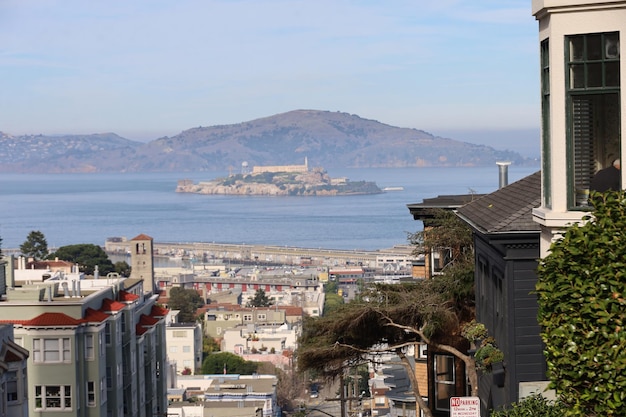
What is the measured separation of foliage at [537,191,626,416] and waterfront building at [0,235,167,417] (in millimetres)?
22632

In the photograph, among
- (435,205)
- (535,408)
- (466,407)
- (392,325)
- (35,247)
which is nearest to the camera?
(535,408)

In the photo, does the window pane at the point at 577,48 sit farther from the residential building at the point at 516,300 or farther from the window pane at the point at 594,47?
the residential building at the point at 516,300

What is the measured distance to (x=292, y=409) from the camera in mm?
75875

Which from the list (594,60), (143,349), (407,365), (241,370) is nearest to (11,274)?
(143,349)

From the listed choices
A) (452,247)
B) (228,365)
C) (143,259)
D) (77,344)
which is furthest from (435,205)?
(143,259)

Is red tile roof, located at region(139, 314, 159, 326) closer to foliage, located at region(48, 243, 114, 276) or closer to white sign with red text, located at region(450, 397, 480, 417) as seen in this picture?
white sign with red text, located at region(450, 397, 480, 417)

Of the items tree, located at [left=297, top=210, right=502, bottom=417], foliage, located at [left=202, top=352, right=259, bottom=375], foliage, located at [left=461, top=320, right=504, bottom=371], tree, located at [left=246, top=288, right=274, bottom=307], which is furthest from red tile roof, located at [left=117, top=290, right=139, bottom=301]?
tree, located at [left=246, top=288, right=274, bottom=307]

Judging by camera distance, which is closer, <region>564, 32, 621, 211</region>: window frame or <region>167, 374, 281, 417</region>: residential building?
<region>564, 32, 621, 211</region>: window frame

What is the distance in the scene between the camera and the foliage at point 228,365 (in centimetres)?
9338

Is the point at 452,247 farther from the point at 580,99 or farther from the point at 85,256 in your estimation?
the point at 85,256

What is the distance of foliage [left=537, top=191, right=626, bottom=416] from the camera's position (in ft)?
22.2

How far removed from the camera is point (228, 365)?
309ft

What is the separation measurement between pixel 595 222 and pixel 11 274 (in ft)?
97.0

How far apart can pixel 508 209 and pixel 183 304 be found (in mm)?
122445
